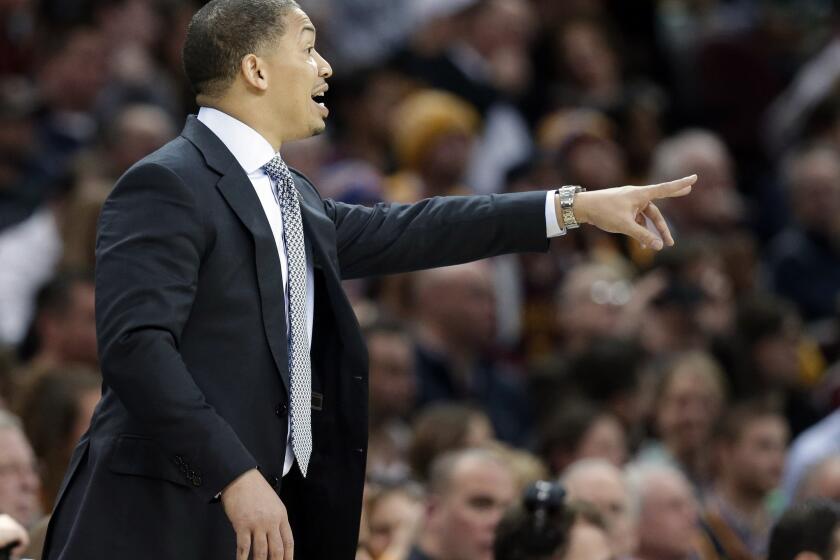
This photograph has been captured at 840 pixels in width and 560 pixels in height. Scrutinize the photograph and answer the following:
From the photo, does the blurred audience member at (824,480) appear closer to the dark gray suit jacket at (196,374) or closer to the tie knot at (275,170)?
the dark gray suit jacket at (196,374)

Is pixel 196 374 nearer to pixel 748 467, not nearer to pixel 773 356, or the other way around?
pixel 748 467

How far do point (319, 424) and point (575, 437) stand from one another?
366cm

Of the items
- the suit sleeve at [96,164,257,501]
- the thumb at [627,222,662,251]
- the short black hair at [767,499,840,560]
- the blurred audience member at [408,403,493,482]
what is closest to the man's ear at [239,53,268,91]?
the suit sleeve at [96,164,257,501]

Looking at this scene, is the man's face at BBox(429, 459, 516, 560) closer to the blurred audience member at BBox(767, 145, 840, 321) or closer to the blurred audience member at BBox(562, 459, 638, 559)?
the blurred audience member at BBox(562, 459, 638, 559)

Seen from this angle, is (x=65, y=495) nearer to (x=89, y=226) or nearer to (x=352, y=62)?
(x=89, y=226)

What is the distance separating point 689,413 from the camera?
7.58m

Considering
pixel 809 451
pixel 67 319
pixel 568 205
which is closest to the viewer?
pixel 568 205

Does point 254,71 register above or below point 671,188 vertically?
above

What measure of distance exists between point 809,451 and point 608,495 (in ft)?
4.81

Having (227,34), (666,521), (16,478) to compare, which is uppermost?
(227,34)

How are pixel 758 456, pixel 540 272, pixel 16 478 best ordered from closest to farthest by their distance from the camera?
pixel 16 478 < pixel 758 456 < pixel 540 272

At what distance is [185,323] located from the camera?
3.14 meters

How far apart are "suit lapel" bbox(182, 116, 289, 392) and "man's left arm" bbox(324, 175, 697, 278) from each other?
14.7 inches

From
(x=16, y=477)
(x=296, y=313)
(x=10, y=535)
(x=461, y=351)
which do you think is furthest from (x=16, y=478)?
(x=461, y=351)
